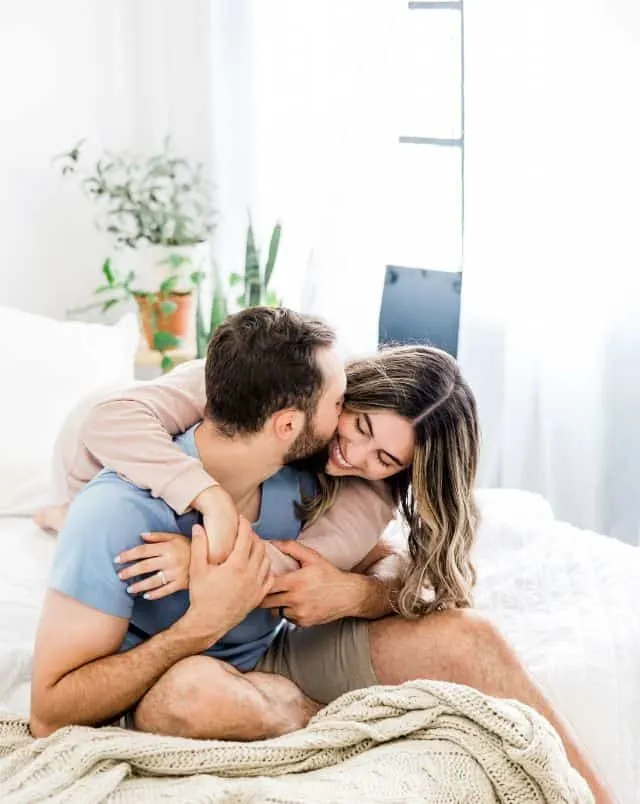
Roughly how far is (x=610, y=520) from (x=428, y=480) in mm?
1424

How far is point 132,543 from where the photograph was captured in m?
1.67

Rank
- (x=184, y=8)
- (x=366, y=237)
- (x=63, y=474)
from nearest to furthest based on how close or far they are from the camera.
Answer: (x=63, y=474) → (x=366, y=237) → (x=184, y=8)

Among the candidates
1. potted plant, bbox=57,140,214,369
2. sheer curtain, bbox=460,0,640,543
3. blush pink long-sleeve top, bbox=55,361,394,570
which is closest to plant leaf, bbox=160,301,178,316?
potted plant, bbox=57,140,214,369

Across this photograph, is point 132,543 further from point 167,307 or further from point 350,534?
point 167,307

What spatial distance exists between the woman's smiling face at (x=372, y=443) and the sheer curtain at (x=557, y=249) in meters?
1.32

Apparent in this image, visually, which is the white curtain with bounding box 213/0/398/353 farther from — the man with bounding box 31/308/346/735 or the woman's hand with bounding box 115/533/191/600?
the woman's hand with bounding box 115/533/191/600

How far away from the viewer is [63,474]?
2240 mm

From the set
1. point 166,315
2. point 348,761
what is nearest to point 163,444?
point 348,761

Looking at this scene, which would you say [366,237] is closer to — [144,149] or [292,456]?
[144,149]

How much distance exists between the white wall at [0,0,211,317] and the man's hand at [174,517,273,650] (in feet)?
6.81

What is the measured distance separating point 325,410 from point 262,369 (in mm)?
116

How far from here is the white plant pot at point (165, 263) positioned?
3535mm

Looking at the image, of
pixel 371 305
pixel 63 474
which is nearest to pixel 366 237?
pixel 371 305

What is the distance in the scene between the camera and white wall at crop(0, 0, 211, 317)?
139 inches
